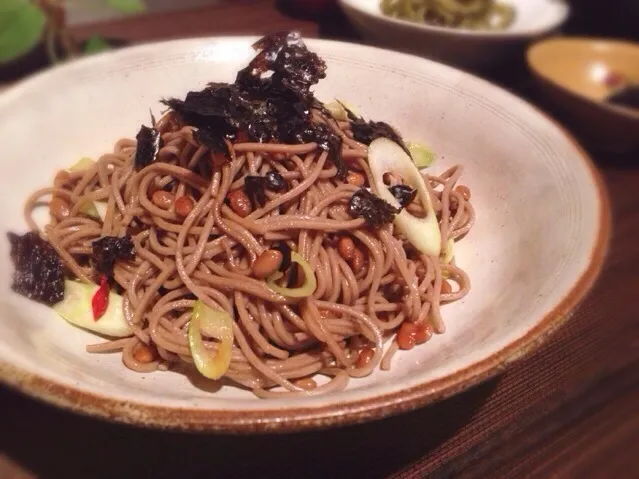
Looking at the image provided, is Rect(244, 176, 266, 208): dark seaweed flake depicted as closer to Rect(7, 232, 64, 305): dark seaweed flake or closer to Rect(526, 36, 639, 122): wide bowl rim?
Rect(7, 232, 64, 305): dark seaweed flake

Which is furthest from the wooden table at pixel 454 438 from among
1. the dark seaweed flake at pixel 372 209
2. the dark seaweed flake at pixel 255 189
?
the dark seaweed flake at pixel 255 189

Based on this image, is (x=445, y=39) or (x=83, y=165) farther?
(x=445, y=39)

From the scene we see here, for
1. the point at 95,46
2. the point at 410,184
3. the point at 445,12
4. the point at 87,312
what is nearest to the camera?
the point at 87,312

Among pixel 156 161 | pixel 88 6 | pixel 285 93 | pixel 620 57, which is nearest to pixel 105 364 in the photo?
pixel 156 161

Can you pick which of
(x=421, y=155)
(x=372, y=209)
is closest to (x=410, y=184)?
(x=372, y=209)

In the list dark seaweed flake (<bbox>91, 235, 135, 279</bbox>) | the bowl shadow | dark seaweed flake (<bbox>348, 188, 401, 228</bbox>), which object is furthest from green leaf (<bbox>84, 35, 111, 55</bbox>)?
the bowl shadow

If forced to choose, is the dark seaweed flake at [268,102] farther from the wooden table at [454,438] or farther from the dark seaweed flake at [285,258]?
the wooden table at [454,438]

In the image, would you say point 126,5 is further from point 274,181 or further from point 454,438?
point 454,438
